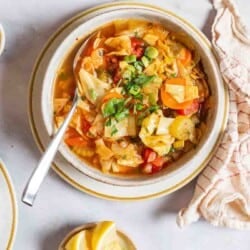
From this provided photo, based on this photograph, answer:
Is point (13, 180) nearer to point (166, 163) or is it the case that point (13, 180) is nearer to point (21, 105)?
point (21, 105)

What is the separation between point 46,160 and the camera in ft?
5.44

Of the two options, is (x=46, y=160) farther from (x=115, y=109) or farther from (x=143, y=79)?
(x=143, y=79)

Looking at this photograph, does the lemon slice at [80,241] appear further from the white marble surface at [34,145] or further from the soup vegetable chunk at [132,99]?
the soup vegetable chunk at [132,99]

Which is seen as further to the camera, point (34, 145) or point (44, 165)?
point (34, 145)

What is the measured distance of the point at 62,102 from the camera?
5.68 ft

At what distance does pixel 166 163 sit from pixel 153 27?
0.34 meters

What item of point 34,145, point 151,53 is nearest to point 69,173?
point 34,145

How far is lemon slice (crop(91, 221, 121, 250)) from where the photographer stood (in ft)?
5.72

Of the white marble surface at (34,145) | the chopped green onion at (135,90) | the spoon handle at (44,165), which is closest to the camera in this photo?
the spoon handle at (44,165)

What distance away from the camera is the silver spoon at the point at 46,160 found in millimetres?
1604

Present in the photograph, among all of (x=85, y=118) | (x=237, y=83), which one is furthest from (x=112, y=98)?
(x=237, y=83)

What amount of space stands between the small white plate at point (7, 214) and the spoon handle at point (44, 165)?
148mm

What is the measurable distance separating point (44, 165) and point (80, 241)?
0.24m

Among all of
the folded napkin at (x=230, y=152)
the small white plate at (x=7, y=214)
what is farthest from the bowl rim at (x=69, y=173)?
the small white plate at (x=7, y=214)
